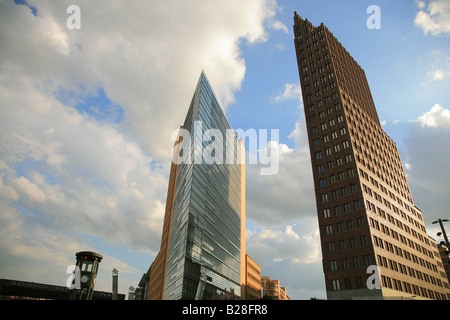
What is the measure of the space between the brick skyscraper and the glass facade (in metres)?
29.2

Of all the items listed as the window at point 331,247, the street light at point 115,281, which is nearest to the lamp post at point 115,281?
the street light at point 115,281

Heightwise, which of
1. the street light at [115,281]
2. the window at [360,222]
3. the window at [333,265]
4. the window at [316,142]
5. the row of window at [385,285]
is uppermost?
the window at [316,142]

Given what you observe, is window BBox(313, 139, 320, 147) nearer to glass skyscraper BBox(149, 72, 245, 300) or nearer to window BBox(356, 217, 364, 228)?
window BBox(356, 217, 364, 228)

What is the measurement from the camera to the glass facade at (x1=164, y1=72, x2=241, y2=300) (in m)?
62.0

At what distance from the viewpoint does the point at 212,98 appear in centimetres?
9412

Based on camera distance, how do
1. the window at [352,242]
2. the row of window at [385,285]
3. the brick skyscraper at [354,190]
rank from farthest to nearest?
the window at [352,242], the brick skyscraper at [354,190], the row of window at [385,285]

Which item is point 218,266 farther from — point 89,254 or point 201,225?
point 89,254

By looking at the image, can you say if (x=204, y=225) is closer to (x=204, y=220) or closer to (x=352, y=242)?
(x=204, y=220)

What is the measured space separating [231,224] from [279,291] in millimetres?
119506

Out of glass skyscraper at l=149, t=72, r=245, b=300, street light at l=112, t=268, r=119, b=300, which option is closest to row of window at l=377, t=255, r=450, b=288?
glass skyscraper at l=149, t=72, r=245, b=300

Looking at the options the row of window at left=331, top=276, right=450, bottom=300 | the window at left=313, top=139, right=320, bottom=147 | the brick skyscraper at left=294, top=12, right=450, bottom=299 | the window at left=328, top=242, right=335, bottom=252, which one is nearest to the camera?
the row of window at left=331, top=276, right=450, bottom=300

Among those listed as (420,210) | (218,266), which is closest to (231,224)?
(218,266)

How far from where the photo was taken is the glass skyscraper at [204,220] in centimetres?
6253

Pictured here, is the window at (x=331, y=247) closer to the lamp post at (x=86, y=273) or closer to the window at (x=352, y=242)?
the window at (x=352, y=242)
